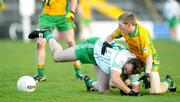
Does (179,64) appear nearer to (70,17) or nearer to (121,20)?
(70,17)

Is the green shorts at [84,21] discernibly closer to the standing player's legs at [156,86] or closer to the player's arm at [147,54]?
the standing player's legs at [156,86]

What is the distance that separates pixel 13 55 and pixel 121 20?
416 inches

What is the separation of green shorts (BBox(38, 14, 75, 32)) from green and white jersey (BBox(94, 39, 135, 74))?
238cm

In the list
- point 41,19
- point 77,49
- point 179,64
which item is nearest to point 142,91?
point 77,49

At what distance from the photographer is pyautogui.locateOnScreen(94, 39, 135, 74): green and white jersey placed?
34.0ft

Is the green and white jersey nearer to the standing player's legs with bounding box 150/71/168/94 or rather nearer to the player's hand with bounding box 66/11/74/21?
the standing player's legs with bounding box 150/71/168/94

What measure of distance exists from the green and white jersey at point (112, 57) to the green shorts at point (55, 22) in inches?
93.6

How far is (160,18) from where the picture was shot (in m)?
34.3

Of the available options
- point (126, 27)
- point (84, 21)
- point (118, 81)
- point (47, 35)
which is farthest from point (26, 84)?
point (84, 21)

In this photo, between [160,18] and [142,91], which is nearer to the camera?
[142,91]

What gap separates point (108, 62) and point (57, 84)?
1755mm

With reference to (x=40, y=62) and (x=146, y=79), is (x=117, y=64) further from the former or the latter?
(x=40, y=62)

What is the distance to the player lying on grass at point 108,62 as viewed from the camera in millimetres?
Answer: 10312

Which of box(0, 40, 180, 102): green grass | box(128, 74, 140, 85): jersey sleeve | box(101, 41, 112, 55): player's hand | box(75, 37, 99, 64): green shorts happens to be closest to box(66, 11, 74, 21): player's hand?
box(0, 40, 180, 102): green grass
